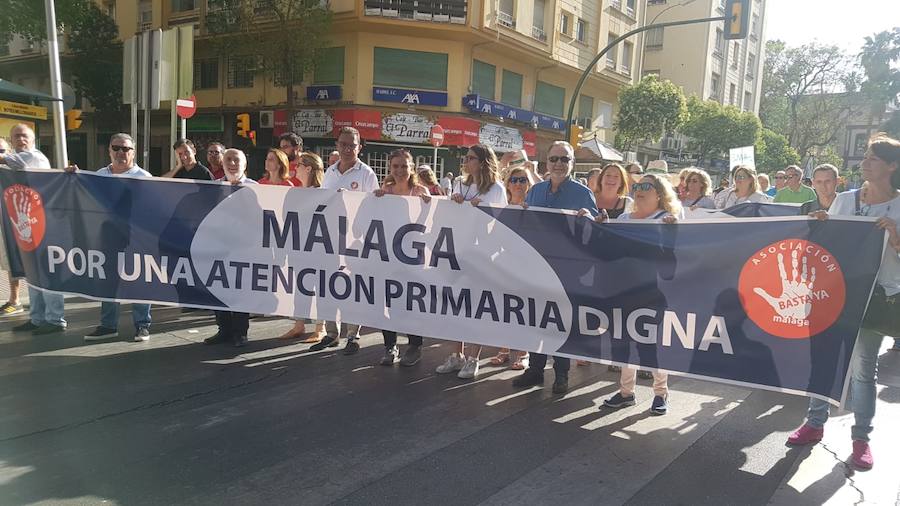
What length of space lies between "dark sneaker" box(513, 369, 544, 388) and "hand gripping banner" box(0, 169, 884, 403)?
57 cm

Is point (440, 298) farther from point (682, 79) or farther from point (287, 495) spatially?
point (682, 79)

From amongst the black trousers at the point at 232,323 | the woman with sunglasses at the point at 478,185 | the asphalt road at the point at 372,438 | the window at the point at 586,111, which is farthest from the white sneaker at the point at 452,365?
the window at the point at 586,111

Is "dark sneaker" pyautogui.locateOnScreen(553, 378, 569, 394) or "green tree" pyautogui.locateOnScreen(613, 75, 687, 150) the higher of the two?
"green tree" pyautogui.locateOnScreen(613, 75, 687, 150)

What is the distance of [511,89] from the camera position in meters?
26.5

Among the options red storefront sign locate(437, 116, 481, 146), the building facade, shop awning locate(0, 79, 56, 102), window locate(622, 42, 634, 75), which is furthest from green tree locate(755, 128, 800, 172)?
shop awning locate(0, 79, 56, 102)

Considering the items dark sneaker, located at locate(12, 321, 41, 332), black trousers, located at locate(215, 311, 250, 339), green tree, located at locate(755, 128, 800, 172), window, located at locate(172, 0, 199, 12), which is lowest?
dark sneaker, located at locate(12, 321, 41, 332)

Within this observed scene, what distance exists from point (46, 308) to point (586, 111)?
98.1ft

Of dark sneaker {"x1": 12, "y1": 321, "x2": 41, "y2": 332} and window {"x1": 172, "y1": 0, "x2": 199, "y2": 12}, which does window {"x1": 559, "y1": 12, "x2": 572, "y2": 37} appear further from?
dark sneaker {"x1": 12, "y1": 321, "x2": 41, "y2": 332}

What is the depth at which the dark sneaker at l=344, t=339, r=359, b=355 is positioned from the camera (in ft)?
20.1

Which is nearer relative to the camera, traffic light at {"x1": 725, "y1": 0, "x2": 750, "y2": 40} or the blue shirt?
the blue shirt

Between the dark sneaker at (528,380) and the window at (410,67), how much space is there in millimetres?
18791

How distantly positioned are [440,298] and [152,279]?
2.76 metres

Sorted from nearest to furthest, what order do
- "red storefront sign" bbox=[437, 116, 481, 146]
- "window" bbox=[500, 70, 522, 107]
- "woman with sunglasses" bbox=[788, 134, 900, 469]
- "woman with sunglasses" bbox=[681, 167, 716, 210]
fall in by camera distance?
"woman with sunglasses" bbox=[788, 134, 900, 469]
"woman with sunglasses" bbox=[681, 167, 716, 210]
"red storefront sign" bbox=[437, 116, 481, 146]
"window" bbox=[500, 70, 522, 107]

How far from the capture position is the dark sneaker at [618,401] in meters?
4.95
